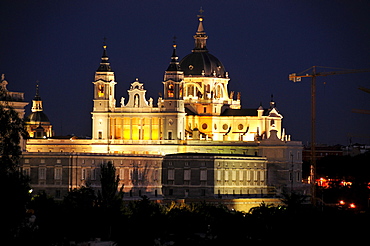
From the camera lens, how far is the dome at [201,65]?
17888 centimetres

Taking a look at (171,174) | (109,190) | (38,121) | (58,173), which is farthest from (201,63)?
(109,190)

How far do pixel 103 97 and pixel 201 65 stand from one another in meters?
15.1

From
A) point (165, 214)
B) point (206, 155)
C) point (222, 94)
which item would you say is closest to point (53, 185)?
point (206, 155)

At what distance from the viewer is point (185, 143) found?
16625 centimetres

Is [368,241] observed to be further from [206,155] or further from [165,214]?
[206,155]

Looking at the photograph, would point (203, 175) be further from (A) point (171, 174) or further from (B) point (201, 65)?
(B) point (201, 65)

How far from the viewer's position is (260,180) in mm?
156125

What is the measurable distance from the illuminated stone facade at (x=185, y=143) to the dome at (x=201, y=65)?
13 centimetres

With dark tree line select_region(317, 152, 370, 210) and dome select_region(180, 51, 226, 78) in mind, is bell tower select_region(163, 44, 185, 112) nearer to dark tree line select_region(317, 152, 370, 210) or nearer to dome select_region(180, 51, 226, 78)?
dome select_region(180, 51, 226, 78)

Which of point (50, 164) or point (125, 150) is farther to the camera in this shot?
point (125, 150)

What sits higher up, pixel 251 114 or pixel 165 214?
pixel 251 114

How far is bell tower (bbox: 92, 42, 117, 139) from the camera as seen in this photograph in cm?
16988

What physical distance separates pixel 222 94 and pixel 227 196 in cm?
3349

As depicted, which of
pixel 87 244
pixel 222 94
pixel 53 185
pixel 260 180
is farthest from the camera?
pixel 222 94
